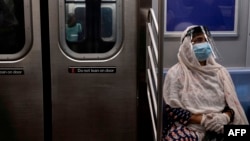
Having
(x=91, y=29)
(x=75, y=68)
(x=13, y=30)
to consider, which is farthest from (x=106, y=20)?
(x=13, y=30)

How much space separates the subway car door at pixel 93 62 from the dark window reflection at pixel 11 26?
0.77 ft

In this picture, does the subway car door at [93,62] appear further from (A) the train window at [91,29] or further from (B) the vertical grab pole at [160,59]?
(B) the vertical grab pole at [160,59]

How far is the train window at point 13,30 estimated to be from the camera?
337cm

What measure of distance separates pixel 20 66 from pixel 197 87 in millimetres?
1403

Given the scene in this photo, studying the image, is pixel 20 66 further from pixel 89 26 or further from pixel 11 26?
pixel 89 26

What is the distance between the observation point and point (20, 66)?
3381 millimetres

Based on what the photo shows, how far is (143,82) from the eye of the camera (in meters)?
3.55

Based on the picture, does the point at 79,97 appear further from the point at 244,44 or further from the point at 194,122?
the point at 244,44

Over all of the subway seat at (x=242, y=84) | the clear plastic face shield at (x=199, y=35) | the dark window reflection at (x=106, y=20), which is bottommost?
the subway seat at (x=242, y=84)

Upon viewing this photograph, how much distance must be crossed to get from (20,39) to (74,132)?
840 millimetres

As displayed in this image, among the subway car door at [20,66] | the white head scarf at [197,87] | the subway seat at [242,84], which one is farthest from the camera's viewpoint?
the subway seat at [242,84]

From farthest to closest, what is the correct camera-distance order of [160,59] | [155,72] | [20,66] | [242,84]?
[242,84] < [20,66] < [155,72] < [160,59]

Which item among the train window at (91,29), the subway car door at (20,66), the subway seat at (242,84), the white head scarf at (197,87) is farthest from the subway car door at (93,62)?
the subway seat at (242,84)

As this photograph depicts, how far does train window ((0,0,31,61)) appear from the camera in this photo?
337 cm
